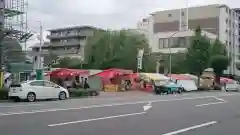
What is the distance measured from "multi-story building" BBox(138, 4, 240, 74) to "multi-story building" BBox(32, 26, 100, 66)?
59.1 feet

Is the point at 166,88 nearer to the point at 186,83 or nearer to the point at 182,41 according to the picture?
the point at 186,83

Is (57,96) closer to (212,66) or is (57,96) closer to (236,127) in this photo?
(236,127)

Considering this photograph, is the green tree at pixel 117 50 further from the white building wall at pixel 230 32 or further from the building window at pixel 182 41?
the white building wall at pixel 230 32

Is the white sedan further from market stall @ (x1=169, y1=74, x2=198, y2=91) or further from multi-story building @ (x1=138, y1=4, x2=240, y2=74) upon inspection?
multi-story building @ (x1=138, y1=4, x2=240, y2=74)

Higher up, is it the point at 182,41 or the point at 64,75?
the point at 182,41

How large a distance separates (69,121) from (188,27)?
9165 centimetres

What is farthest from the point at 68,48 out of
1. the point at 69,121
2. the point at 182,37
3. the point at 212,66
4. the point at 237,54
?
the point at 69,121

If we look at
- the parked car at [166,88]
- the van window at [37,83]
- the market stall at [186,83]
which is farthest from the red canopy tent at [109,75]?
the van window at [37,83]

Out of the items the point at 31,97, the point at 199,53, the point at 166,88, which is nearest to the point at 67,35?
the point at 199,53

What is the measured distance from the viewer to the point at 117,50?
75812mm

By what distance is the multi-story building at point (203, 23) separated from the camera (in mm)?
97500

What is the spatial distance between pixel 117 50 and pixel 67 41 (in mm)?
47216

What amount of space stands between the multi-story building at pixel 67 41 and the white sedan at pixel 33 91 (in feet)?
269

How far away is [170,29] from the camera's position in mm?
106000
